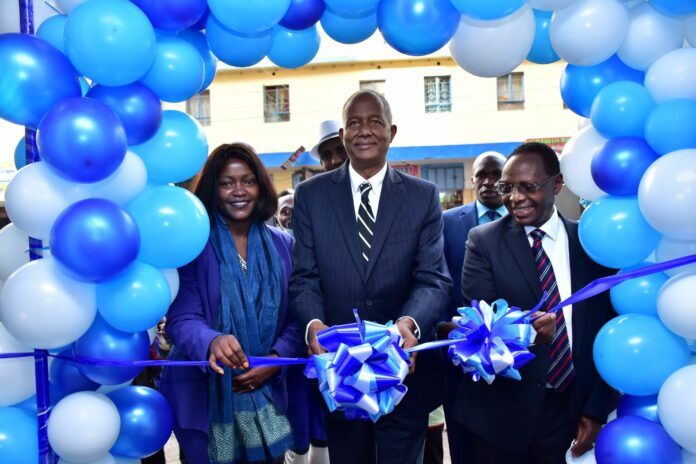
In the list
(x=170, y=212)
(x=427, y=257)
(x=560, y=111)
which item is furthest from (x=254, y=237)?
(x=560, y=111)

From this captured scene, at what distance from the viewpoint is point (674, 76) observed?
84.0 inches

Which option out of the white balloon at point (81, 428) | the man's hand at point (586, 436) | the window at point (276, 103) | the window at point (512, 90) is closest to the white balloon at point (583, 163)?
the man's hand at point (586, 436)

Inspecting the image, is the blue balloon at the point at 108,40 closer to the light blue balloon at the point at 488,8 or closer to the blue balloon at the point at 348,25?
the blue balloon at the point at 348,25

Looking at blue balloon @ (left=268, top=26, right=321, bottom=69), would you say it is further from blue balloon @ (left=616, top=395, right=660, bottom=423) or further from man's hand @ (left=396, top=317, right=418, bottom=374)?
blue balloon @ (left=616, top=395, right=660, bottom=423)

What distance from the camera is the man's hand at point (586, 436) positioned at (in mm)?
2381

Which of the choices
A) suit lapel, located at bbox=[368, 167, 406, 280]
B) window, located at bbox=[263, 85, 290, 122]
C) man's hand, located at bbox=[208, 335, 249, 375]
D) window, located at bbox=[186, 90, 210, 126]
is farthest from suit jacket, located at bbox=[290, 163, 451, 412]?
window, located at bbox=[186, 90, 210, 126]

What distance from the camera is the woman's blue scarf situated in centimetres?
251

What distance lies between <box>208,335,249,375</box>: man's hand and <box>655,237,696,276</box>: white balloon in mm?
1556

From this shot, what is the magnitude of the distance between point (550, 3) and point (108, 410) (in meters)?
2.18

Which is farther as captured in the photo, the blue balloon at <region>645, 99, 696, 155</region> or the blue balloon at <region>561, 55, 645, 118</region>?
the blue balloon at <region>561, 55, 645, 118</region>

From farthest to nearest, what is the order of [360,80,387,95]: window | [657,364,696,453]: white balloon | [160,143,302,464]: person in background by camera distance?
[360,80,387,95]: window, [160,143,302,464]: person in background, [657,364,696,453]: white balloon

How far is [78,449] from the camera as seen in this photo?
216 centimetres

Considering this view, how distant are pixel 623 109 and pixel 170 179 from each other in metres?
1.68

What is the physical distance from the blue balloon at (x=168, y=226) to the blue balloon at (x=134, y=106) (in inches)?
9.1
